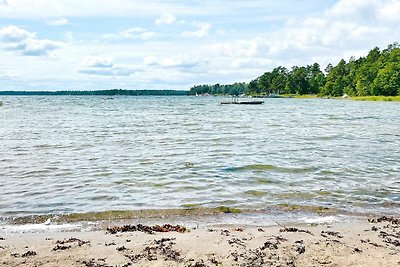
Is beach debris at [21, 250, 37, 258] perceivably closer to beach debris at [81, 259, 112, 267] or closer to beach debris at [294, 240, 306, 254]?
beach debris at [81, 259, 112, 267]

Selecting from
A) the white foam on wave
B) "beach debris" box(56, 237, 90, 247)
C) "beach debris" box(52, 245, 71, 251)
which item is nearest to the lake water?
the white foam on wave

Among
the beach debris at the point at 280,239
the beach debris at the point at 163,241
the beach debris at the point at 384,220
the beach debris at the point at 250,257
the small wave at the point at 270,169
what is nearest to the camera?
the beach debris at the point at 250,257

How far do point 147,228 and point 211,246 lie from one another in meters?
2.33

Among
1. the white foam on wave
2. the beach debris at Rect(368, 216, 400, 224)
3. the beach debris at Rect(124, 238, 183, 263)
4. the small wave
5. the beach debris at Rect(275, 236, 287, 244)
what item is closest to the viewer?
the beach debris at Rect(124, 238, 183, 263)

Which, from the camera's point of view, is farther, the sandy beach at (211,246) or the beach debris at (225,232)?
the beach debris at (225,232)

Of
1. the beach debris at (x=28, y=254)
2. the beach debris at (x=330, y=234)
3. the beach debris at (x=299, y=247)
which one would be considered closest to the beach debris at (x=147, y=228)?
the beach debris at (x=28, y=254)

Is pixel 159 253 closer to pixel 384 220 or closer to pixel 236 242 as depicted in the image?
pixel 236 242

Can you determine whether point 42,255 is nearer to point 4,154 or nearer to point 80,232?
point 80,232

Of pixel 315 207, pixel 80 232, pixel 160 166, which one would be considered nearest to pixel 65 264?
pixel 80 232

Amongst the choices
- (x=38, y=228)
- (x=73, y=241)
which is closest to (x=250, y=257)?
(x=73, y=241)

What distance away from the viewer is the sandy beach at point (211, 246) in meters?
8.88

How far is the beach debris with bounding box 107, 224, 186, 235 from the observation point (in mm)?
11285

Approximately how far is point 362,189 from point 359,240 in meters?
6.88

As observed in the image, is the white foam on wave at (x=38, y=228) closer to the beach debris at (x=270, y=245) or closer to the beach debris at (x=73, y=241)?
the beach debris at (x=73, y=241)
